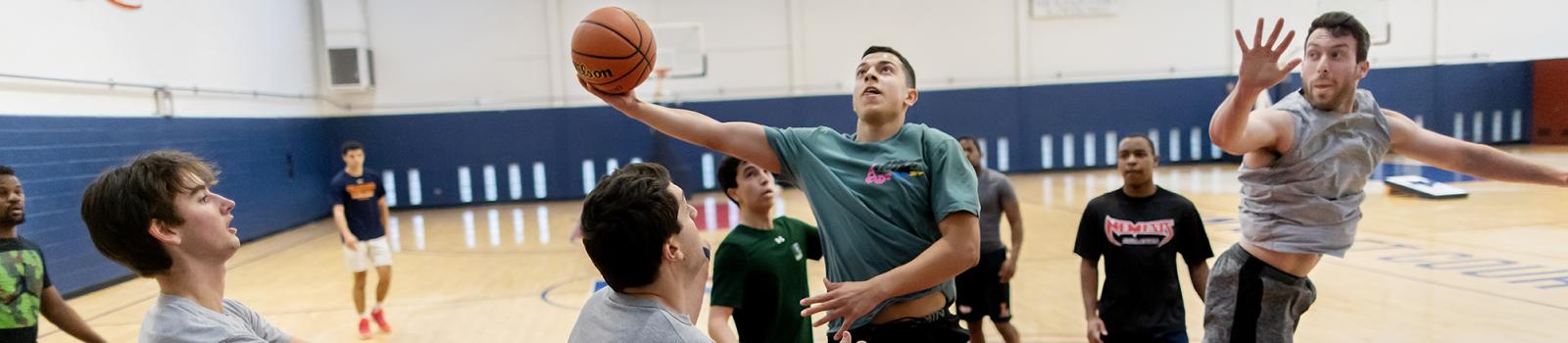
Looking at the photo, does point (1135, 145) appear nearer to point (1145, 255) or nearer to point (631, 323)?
point (1145, 255)

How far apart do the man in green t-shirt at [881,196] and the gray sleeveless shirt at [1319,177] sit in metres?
1.14

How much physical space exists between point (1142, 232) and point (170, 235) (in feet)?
11.4

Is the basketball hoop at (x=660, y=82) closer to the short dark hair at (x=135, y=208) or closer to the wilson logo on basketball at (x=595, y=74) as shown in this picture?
the wilson logo on basketball at (x=595, y=74)

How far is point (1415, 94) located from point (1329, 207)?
18.4m

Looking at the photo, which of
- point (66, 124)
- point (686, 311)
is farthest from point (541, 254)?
point (686, 311)

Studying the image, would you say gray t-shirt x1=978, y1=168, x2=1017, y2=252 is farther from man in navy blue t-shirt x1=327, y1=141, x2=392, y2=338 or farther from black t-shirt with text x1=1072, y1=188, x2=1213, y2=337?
man in navy blue t-shirt x1=327, y1=141, x2=392, y2=338

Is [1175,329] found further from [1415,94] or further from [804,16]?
[1415,94]

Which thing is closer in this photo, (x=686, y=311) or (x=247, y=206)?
(x=686, y=311)

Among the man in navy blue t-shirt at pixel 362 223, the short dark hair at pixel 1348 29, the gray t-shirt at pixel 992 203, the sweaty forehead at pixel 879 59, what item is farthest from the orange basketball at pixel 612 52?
the man in navy blue t-shirt at pixel 362 223

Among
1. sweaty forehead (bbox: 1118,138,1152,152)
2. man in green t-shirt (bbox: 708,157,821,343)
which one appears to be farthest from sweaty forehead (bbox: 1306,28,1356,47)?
man in green t-shirt (bbox: 708,157,821,343)

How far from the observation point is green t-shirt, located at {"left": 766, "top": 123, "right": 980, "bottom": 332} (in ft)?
7.93

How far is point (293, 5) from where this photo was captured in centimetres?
1563

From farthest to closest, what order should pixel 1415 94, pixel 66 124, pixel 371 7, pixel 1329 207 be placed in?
pixel 1415 94 → pixel 371 7 → pixel 66 124 → pixel 1329 207

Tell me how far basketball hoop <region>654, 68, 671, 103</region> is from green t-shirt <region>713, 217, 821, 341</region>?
12488 millimetres
